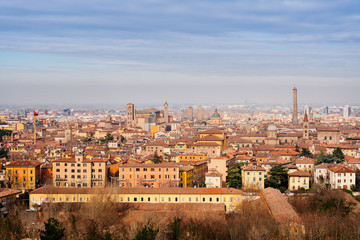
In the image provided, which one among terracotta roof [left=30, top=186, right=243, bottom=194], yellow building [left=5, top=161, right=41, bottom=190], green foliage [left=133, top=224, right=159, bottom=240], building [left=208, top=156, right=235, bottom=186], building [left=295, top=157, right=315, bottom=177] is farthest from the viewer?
building [left=295, top=157, right=315, bottom=177]

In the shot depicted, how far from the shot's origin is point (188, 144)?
31.6 meters

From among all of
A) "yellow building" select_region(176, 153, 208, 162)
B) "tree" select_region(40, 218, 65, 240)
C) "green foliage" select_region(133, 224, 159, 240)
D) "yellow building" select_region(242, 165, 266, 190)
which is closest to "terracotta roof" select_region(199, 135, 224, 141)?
"yellow building" select_region(176, 153, 208, 162)

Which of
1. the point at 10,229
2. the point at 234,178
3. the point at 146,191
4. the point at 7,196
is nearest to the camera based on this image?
the point at 10,229

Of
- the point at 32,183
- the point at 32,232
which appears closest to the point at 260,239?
the point at 32,232

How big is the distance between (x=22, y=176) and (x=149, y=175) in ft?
17.3

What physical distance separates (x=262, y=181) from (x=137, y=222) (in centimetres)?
844

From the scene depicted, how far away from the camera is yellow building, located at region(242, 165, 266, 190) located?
70.0 feet

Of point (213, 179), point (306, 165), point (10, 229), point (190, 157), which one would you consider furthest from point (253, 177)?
point (10, 229)

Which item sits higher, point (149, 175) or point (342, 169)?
point (342, 169)

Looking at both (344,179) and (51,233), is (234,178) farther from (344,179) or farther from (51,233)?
(51,233)

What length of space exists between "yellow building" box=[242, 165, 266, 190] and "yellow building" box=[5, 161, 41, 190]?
27.8 feet

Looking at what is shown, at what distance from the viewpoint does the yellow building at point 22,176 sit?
22188 mm

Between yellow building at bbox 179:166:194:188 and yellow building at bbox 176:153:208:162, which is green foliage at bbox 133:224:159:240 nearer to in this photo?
yellow building at bbox 179:166:194:188

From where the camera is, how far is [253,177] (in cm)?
2152
